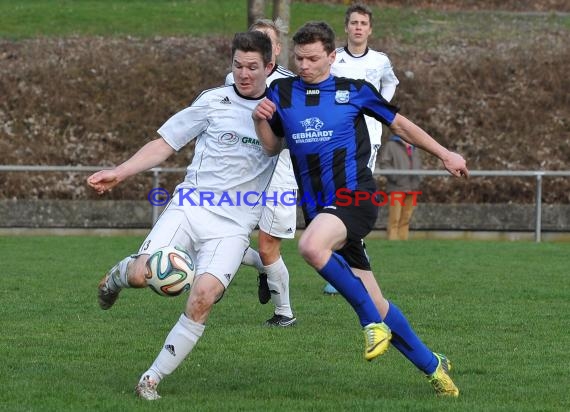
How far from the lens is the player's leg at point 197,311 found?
6.14 m

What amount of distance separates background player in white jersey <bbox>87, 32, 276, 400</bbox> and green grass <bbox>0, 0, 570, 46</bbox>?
1794 cm

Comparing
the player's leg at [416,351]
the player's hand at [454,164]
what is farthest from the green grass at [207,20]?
the player's leg at [416,351]

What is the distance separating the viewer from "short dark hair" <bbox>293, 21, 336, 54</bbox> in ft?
21.2

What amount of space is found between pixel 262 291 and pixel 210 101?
8.53 feet

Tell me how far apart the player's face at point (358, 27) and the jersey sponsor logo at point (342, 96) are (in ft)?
12.5

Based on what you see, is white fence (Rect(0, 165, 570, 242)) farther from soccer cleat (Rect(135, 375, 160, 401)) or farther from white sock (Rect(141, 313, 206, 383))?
soccer cleat (Rect(135, 375, 160, 401))

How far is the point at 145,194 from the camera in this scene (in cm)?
1989

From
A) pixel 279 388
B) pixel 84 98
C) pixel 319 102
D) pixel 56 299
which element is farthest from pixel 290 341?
pixel 84 98

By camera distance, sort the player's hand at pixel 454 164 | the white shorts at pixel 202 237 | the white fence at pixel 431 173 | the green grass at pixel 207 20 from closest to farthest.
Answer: the player's hand at pixel 454 164
the white shorts at pixel 202 237
the white fence at pixel 431 173
the green grass at pixel 207 20

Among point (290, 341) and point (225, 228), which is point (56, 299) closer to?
point (290, 341)

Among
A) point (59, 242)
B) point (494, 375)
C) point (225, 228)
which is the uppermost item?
point (225, 228)

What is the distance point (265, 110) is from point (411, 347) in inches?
56.6

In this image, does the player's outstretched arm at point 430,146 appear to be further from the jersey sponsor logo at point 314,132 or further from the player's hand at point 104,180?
the player's hand at point 104,180

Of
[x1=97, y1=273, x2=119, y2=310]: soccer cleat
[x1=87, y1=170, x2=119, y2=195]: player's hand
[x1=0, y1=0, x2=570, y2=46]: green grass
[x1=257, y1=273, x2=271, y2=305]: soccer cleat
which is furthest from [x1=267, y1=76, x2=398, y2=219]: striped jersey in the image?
[x1=0, y1=0, x2=570, y2=46]: green grass
